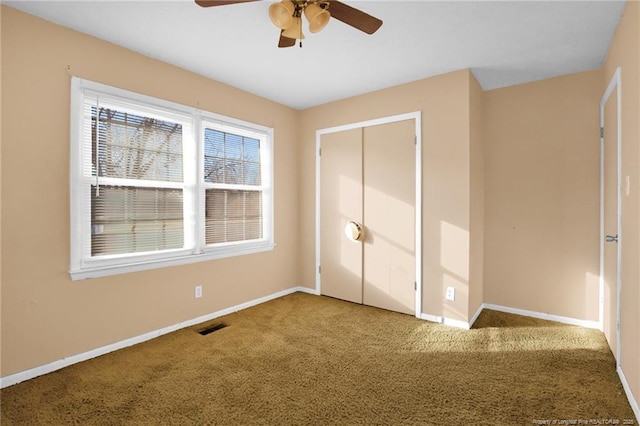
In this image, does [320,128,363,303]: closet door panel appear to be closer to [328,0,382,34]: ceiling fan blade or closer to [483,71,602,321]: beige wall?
[483,71,602,321]: beige wall

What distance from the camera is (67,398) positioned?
2.01 meters

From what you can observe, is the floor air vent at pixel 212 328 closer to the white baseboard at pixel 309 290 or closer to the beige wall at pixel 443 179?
the white baseboard at pixel 309 290

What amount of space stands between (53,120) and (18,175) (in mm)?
455

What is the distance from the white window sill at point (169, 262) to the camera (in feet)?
8.11

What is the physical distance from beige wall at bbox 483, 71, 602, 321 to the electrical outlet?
0.77m

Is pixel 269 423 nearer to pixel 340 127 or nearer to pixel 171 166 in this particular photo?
pixel 171 166

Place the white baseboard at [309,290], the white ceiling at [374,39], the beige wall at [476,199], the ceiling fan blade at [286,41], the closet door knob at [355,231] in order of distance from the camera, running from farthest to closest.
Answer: the white baseboard at [309,290] → the closet door knob at [355,231] → the beige wall at [476,199] → the white ceiling at [374,39] → the ceiling fan blade at [286,41]

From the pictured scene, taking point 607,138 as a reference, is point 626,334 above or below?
below

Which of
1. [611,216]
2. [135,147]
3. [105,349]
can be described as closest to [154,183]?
[135,147]

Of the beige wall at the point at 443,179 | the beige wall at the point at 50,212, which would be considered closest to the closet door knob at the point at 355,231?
the beige wall at the point at 443,179

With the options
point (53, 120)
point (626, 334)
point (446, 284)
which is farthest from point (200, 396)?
point (626, 334)

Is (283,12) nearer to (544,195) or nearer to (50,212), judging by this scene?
(50,212)

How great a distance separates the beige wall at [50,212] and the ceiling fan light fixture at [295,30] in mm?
1652

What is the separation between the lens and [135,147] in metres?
2.78
